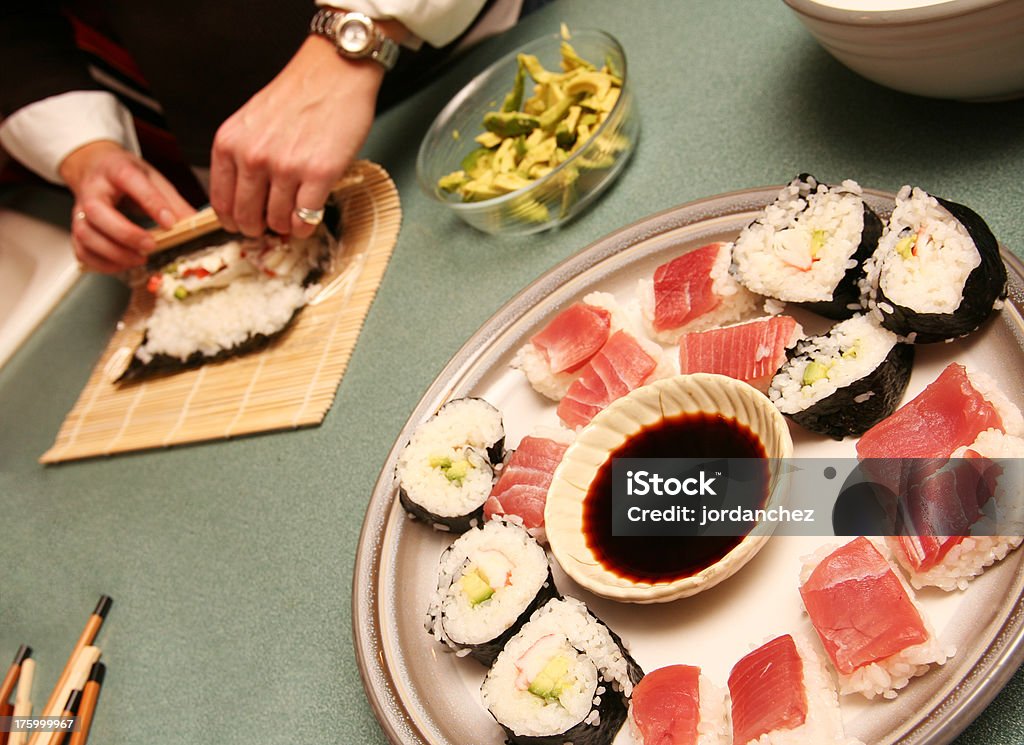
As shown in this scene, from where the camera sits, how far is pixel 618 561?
1278 millimetres

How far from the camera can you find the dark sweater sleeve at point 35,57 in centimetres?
270

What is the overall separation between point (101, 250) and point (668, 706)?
2134mm

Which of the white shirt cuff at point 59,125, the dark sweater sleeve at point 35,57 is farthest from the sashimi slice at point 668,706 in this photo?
the dark sweater sleeve at point 35,57

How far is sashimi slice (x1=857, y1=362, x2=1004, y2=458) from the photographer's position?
1108mm

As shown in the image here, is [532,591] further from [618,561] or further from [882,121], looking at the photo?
[882,121]

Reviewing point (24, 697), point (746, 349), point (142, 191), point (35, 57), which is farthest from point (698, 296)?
point (35, 57)

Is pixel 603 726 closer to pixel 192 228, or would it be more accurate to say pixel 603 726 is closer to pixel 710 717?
pixel 710 717

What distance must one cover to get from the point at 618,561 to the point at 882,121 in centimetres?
110

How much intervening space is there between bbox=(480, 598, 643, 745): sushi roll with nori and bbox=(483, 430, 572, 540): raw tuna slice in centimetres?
19

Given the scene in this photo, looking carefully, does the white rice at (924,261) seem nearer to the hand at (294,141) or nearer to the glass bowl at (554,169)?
the glass bowl at (554,169)

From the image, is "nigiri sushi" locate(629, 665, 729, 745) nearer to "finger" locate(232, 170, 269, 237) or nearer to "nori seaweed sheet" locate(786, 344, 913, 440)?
"nori seaweed sheet" locate(786, 344, 913, 440)

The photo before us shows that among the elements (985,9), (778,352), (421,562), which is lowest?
(421,562)

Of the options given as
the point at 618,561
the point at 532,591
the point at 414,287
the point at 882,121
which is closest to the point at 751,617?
the point at 618,561

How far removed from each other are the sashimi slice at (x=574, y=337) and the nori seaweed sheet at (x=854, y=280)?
14.5 inches
